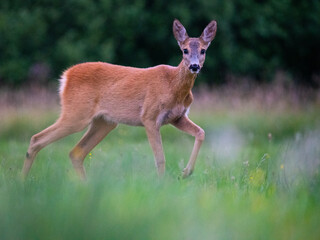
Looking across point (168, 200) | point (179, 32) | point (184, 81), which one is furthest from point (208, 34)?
point (168, 200)

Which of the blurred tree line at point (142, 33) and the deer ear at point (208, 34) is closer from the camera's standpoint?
the deer ear at point (208, 34)

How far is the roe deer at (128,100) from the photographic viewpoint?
21.1 feet

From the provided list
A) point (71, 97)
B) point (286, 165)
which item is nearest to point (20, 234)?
point (286, 165)

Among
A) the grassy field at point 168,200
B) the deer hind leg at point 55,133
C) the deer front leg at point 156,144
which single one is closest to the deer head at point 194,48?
the deer front leg at point 156,144

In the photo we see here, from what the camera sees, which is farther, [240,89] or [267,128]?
[240,89]

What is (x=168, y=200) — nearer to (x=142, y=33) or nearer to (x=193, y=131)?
(x=193, y=131)

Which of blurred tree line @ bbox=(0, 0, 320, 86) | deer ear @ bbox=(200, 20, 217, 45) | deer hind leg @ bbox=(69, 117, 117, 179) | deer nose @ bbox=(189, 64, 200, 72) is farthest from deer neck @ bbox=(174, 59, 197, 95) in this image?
blurred tree line @ bbox=(0, 0, 320, 86)

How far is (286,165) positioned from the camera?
19.1ft

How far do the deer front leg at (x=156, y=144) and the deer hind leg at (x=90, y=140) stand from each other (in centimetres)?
70

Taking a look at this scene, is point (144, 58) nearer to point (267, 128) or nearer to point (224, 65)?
point (224, 65)

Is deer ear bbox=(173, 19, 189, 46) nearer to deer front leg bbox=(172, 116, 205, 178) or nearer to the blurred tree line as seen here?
deer front leg bbox=(172, 116, 205, 178)

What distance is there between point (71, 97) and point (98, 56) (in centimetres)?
1110

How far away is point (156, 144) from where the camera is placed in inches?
251

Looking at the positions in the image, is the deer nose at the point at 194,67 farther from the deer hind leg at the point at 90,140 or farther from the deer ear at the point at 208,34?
the deer hind leg at the point at 90,140
